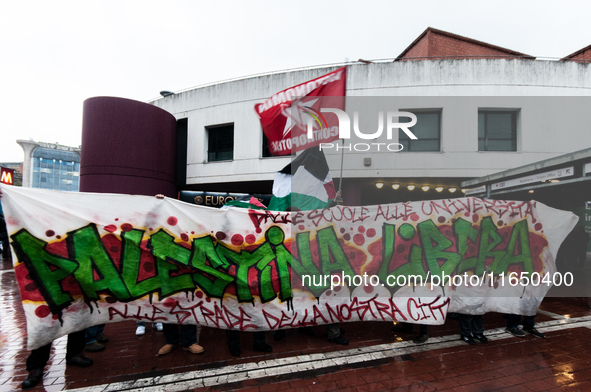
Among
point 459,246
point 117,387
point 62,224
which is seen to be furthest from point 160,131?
point 459,246

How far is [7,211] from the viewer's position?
3.38 meters

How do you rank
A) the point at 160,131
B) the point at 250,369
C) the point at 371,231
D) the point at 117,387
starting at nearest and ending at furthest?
the point at 117,387, the point at 250,369, the point at 371,231, the point at 160,131

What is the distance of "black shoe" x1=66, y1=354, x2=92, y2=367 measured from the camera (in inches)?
145

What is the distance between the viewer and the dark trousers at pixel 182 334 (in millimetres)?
4086

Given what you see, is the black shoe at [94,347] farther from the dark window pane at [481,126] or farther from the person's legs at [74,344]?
the dark window pane at [481,126]

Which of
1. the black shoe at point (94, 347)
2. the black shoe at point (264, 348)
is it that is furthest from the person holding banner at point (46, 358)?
the black shoe at point (264, 348)

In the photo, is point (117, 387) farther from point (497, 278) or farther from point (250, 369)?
point (497, 278)

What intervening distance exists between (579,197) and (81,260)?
13.3 meters

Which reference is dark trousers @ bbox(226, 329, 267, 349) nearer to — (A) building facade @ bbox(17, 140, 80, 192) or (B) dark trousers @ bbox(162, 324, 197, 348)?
(B) dark trousers @ bbox(162, 324, 197, 348)

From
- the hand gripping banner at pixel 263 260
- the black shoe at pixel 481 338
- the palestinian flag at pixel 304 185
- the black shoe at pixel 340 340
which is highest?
the palestinian flag at pixel 304 185

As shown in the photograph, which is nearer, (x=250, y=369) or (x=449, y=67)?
(x=250, y=369)

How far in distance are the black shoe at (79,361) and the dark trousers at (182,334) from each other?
0.93m

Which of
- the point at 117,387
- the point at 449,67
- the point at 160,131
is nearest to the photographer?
the point at 117,387

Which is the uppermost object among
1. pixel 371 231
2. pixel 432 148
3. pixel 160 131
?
pixel 160 131
